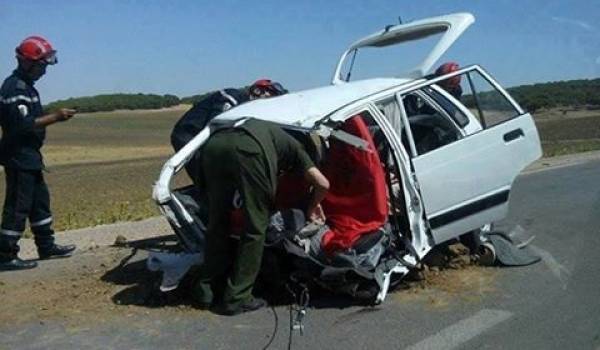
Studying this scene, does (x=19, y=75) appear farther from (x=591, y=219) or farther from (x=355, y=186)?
(x=591, y=219)

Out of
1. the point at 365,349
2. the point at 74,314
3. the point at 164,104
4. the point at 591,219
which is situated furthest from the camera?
the point at 164,104

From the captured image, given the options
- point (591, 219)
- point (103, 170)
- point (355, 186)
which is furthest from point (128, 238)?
point (103, 170)

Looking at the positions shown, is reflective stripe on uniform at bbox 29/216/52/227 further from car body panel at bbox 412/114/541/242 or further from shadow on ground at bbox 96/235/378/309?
car body panel at bbox 412/114/541/242

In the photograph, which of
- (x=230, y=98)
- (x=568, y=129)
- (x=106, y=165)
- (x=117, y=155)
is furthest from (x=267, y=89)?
(x=117, y=155)

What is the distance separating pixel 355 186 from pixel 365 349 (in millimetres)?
1767

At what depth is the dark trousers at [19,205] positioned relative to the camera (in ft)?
23.5

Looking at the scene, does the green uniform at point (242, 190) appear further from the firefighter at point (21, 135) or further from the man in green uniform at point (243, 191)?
the firefighter at point (21, 135)

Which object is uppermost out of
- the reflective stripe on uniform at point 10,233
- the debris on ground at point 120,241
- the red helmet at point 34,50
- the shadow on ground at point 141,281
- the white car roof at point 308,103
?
the red helmet at point 34,50

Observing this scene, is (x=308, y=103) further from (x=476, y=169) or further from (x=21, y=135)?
(x=21, y=135)

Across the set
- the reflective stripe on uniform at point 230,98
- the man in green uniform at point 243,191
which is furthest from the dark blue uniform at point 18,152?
the man in green uniform at point 243,191

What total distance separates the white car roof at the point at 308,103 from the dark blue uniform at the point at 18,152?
78.6 inches

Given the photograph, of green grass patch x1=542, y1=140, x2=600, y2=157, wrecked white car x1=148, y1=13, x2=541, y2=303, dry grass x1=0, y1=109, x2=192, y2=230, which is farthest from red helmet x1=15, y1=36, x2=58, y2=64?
green grass patch x1=542, y1=140, x2=600, y2=157

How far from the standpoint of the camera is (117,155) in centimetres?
4781

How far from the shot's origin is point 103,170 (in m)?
35.0
